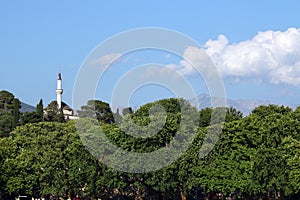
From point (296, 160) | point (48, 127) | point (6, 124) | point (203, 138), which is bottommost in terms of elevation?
point (296, 160)

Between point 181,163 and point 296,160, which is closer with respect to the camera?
point 296,160

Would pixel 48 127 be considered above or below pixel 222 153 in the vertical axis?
above

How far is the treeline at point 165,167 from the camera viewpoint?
174ft

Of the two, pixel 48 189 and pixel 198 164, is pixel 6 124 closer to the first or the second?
pixel 48 189

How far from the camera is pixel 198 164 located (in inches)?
2160

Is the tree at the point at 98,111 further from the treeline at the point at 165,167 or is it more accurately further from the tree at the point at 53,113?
the treeline at the point at 165,167

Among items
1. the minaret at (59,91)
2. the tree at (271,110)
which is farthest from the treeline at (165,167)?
the minaret at (59,91)

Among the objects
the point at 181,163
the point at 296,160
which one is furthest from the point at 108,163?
the point at 296,160

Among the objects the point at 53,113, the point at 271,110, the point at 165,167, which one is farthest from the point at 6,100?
the point at 165,167

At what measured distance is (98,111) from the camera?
94250mm

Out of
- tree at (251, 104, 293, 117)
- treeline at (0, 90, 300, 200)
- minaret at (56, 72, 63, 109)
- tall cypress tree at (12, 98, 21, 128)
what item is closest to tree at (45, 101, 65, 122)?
minaret at (56, 72, 63, 109)

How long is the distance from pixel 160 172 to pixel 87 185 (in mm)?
6580

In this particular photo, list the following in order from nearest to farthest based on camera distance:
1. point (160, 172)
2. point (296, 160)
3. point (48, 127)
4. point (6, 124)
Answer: point (296, 160)
point (160, 172)
point (48, 127)
point (6, 124)

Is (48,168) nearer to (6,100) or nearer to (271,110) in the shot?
(271,110)
